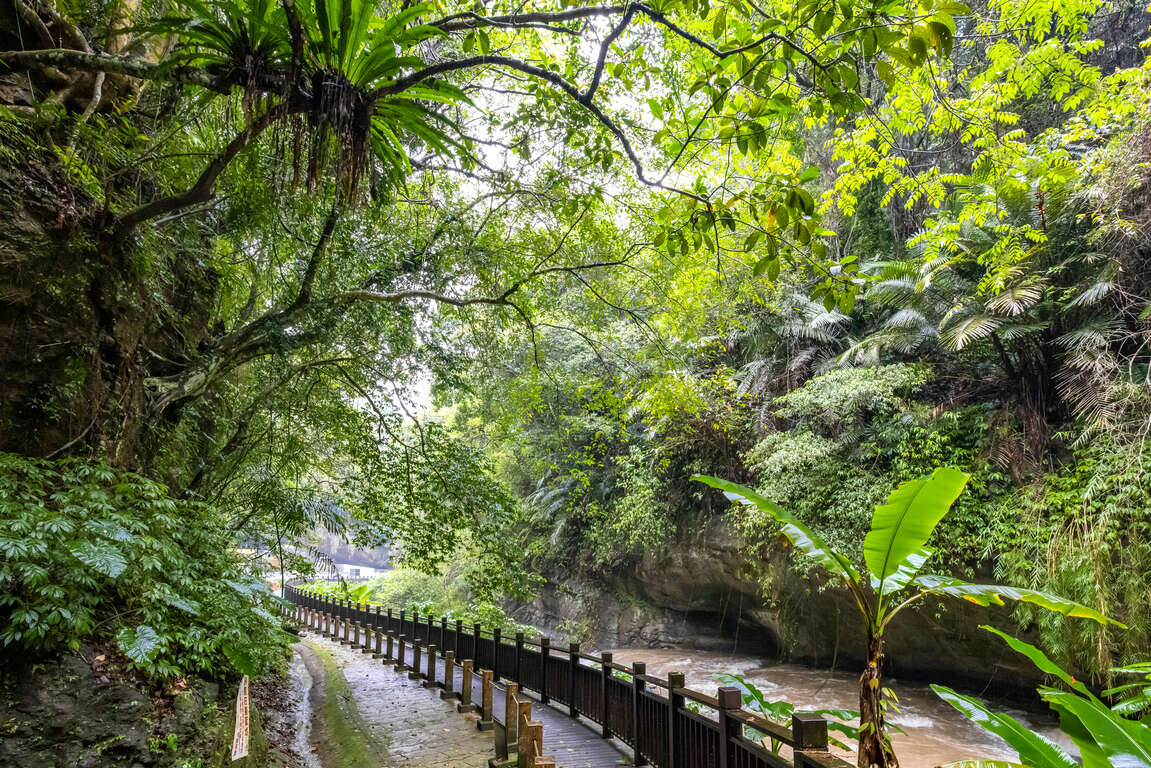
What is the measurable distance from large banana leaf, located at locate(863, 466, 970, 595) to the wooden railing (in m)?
1.10

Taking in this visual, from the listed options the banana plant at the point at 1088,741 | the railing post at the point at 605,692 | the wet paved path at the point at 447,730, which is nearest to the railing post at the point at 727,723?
the banana plant at the point at 1088,741

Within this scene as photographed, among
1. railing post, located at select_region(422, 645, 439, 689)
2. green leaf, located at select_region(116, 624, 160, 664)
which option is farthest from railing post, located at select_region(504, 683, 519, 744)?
railing post, located at select_region(422, 645, 439, 689)

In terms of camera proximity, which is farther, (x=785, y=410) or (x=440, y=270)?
(x=785, y=410)

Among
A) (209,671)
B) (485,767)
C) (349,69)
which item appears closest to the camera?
(349,69)

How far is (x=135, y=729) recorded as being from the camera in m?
3.71

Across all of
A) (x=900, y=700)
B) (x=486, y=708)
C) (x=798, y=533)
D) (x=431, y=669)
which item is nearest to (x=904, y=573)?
(x=798, y=533)

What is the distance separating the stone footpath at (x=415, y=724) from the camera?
5973 millimetres

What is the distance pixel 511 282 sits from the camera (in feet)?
23.6

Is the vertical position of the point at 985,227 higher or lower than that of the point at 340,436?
higher

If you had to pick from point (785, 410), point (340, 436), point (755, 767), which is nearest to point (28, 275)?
point (340, 436)

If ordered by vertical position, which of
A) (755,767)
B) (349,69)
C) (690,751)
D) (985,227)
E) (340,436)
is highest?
(985,227)

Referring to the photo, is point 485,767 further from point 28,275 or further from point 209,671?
point 28,275

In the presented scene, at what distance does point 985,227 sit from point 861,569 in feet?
21.1

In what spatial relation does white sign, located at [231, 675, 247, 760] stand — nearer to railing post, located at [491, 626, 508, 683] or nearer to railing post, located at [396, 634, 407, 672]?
railing post, located at [491, 626, 508, 683]
